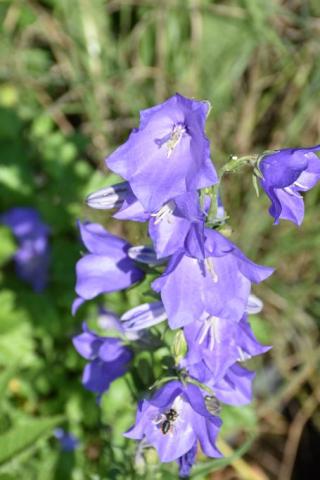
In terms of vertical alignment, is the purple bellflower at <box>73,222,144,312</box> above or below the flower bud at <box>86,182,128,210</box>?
below

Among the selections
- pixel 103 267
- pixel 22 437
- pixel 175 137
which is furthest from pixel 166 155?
pixel 22 437

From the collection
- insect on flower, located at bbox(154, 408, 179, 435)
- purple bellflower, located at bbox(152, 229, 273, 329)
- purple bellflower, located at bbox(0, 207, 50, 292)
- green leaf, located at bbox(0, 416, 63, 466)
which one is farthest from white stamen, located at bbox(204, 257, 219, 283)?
purple bellflower, located at bbox(0, 207, 50, 292)

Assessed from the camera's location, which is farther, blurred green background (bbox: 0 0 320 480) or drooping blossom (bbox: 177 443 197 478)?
blurred green background (bbox: 0 0 320 480)

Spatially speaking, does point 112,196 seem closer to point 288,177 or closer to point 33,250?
point 288,177

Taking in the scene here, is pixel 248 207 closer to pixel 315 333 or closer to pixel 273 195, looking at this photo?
pixel 315 333

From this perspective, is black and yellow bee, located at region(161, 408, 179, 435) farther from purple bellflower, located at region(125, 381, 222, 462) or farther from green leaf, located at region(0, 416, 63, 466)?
green leaf, located at region(0, 416, 63, 466)

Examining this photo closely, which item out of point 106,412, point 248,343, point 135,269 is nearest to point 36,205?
point 106,412

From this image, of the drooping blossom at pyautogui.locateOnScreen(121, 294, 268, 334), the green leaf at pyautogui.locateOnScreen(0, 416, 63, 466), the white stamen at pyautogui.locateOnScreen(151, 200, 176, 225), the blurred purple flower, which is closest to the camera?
the white stamen at pyautogui.locateOnScreen(151, 200, 176, 225)
